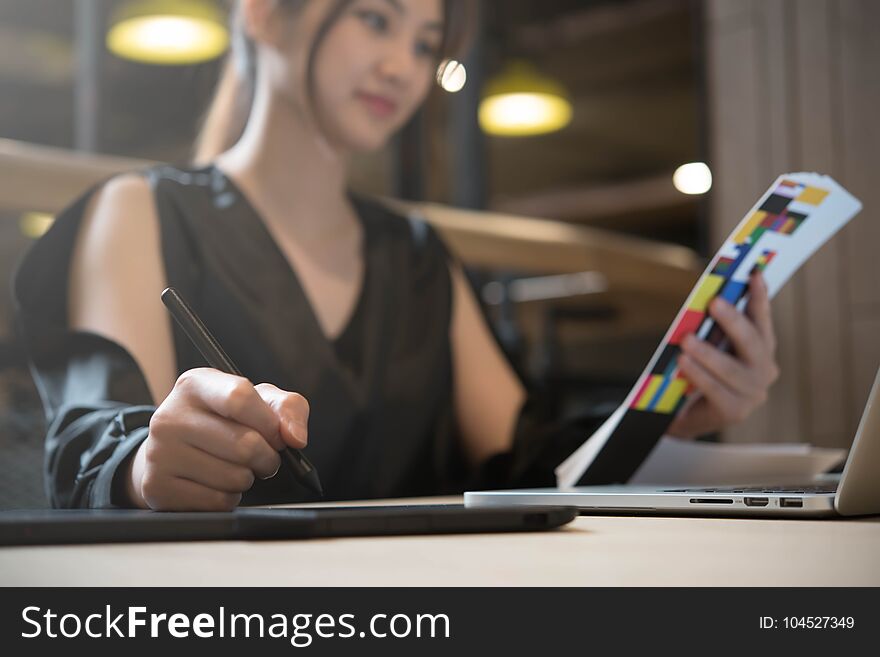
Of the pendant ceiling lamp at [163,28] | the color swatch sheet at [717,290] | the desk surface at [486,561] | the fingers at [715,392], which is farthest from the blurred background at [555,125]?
the desk surface at [486,561]

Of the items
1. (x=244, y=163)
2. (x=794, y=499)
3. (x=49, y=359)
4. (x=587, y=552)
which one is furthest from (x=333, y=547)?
(x=244, y=163)

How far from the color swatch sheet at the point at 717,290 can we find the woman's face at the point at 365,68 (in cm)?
46

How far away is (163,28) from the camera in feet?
7.51

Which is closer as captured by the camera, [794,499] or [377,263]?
[794,499]

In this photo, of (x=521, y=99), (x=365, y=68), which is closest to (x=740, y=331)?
(x=365, y=68)

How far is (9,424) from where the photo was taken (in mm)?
946

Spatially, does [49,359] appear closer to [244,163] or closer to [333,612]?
[244,163]

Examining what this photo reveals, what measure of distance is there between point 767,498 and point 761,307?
0.26 metres

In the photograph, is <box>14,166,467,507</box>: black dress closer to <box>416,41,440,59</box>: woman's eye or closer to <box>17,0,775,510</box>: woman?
<box>17,0,775,510</box>: woman

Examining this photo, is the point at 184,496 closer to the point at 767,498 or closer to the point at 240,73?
the point at 767,498

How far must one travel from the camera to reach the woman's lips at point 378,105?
101cm

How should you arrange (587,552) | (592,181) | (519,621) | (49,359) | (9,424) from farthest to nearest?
(592,181) < (9,424) < (49,359) < (587,552) < (519,621)

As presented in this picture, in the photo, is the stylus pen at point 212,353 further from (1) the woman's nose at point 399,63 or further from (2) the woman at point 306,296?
(1) the woman's nose at point 399,63

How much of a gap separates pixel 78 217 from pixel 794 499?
60 centimetres
